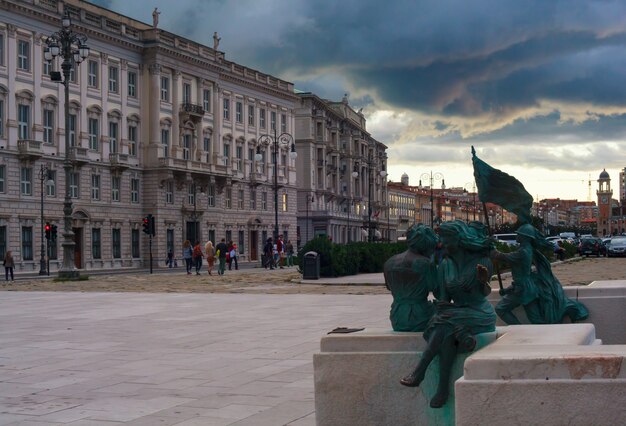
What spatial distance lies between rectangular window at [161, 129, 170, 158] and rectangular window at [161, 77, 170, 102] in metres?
2.34

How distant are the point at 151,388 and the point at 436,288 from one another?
416 centimetres

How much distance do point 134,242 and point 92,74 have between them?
11809 millimetres

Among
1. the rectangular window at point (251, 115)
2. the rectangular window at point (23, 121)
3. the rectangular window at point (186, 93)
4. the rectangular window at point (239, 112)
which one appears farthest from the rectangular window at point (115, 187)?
the rectangular window at point (251, 115)

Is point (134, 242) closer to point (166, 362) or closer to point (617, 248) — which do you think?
point (617, 248)

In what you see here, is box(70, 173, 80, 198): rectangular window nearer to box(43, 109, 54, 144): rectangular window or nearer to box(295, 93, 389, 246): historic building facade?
box(43, 109, 54, 144): rectangular window

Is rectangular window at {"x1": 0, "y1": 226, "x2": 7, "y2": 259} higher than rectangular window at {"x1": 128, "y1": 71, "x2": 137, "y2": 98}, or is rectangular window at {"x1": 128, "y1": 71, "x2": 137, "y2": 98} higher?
rectangular window at {"x1": 128, "y1": 71, "x2": 137, "y2": 98}

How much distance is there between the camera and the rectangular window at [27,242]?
50094 mm

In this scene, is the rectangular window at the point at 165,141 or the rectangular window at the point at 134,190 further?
the rectangular window at the point at 165,141

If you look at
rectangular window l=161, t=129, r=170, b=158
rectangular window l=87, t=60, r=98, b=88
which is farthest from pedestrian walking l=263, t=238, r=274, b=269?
rectangular window l=87, t=60, r=98, b=88

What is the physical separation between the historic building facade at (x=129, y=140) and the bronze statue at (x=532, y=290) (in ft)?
147

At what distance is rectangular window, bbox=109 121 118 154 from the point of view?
58.9m

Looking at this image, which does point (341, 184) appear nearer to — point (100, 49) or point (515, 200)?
point (100, 49)

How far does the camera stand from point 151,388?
29.4ft

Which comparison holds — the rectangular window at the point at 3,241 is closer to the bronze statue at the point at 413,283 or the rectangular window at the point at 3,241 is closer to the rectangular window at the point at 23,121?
the rectangular window at the point at 23,121
